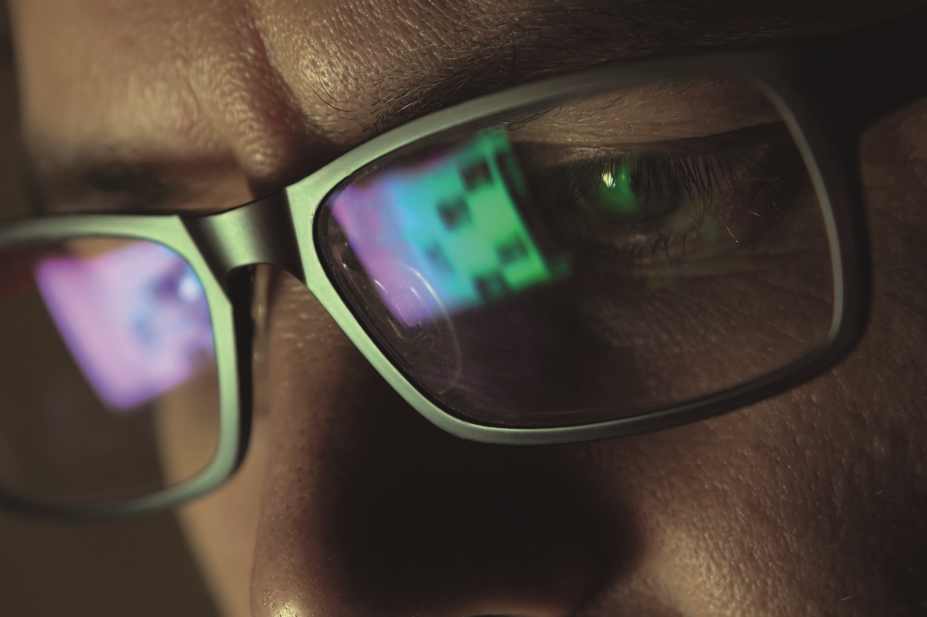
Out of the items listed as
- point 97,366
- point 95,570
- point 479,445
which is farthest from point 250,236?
point 95,570

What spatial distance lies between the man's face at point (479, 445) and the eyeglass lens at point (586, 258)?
0.04 m

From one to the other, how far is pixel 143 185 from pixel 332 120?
28 centimetres

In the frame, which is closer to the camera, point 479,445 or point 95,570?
point 479,445

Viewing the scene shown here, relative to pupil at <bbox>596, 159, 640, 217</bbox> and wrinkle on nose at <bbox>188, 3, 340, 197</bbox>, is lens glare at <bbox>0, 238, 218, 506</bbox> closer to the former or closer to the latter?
wrinkle on nose at <bbox>188, 3, 340, 197</bbox>

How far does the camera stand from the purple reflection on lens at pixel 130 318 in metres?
0.71

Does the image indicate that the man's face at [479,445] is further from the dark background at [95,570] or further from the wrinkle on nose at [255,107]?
the dark background at [95,570]

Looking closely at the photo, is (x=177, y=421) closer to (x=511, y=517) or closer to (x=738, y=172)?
(x=511, y=517)

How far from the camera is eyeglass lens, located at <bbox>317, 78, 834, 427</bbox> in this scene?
43 cm

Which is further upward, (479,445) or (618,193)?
(618,193)

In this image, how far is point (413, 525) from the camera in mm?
492

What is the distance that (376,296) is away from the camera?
501mm

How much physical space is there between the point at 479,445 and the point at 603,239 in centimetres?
19

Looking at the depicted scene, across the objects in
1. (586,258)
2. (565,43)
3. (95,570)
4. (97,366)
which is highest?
(565,43)

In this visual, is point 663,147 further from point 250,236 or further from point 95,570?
point 95,570
